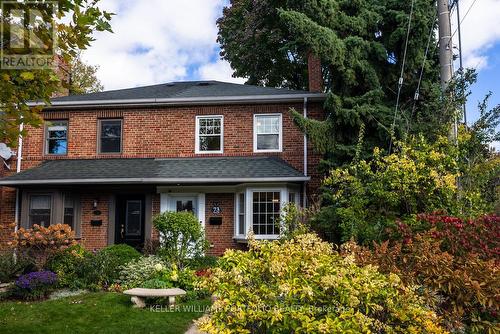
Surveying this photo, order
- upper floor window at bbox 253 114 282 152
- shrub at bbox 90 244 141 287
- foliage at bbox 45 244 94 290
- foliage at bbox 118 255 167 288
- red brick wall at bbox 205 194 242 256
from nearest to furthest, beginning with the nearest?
foliage at bbox 118 255 167 288, foliage at bbox 45 244 94 290, shrub at bbox 90 244 141 287, red brick wall at bbox 205 194 242 256, upper floor window at bbox 253 114 282 152

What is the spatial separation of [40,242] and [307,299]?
8702 millimetres

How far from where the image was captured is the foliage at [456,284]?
530 cm

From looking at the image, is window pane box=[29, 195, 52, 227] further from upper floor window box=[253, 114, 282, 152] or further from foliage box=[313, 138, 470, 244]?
foliage box=[313, 138, 470, 244]


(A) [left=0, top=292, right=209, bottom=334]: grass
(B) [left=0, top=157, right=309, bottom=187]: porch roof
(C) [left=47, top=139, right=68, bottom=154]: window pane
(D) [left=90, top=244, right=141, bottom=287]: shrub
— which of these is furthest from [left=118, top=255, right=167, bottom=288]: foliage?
(C) [left=47, top=139, right=68, bottom=154]: window pane

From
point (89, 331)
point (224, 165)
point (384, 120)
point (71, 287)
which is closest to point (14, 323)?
point (89, 331)

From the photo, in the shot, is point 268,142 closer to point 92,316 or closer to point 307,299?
point 92,316

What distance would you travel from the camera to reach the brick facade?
1439 centimetres

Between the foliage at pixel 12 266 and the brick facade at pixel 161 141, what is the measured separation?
3161mm

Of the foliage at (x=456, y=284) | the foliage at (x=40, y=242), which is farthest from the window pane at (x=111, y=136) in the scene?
the foliage at (x=456, y=284)

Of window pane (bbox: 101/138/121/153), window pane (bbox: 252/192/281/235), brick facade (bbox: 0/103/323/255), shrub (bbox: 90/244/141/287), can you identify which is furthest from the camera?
window pane (bbox: 101/138/121/153)

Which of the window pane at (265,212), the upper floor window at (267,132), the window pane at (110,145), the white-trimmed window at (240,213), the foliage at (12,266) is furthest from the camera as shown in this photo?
the window pane at (110,145)

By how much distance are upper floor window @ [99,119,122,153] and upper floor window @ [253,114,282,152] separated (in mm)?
4838

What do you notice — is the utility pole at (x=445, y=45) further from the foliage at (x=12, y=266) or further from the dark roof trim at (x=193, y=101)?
the foliage at (x=12, y=266)

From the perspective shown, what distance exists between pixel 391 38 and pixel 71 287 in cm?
1158
